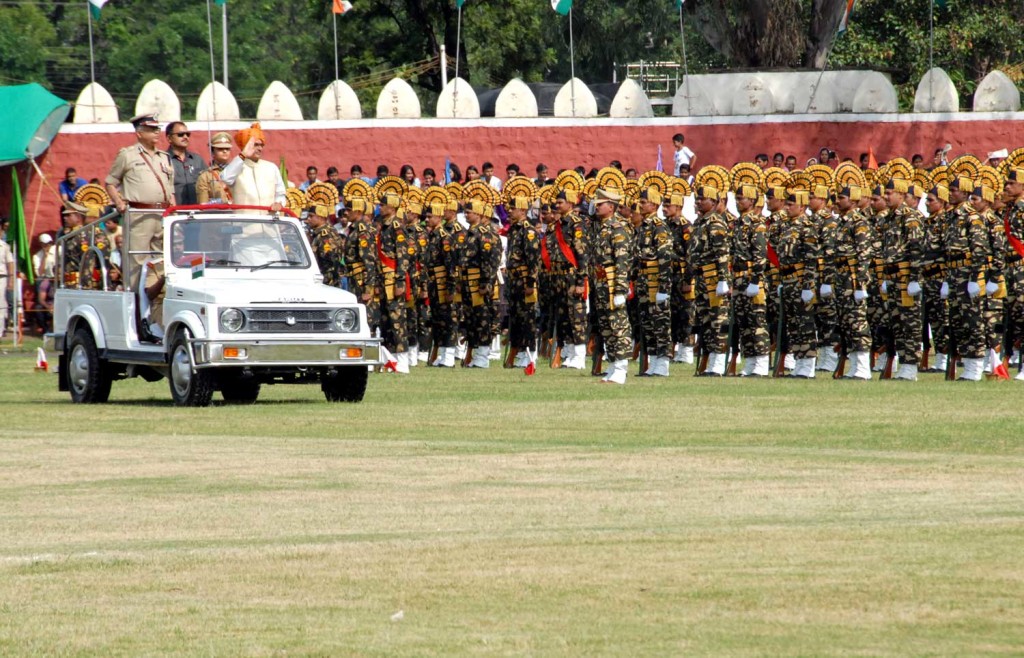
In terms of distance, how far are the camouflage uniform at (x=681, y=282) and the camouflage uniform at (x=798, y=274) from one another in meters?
1.30

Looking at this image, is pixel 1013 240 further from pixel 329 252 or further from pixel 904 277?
pixel 329 252

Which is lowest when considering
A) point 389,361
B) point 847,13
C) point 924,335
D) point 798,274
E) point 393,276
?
point 389,361

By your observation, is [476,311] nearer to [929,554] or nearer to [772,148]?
[772,148]

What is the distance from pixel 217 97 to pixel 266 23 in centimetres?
4562

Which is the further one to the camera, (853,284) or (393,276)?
(393,276)

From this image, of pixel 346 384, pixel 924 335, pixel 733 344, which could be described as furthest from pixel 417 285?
pixel 346 384

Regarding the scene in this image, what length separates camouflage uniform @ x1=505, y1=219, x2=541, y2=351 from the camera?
88.9ft

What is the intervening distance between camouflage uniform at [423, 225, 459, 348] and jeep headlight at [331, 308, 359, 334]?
8611mm

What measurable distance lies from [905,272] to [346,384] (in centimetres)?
738

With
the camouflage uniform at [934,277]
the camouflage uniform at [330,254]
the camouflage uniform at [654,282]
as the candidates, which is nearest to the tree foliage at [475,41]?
the camouflage uniform at [330,254]

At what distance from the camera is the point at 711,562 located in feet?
31.2

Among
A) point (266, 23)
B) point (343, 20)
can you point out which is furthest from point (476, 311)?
point (266, 23)

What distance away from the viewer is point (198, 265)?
65.4 feet

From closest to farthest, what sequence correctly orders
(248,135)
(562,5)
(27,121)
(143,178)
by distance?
(143,178), (248,135), (27,121), (562,5)
